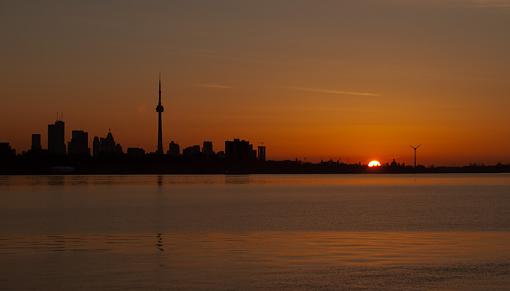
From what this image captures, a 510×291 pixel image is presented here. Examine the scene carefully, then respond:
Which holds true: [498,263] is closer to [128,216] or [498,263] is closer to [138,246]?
[138,246]

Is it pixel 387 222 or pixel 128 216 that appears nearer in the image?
pixel 387 222

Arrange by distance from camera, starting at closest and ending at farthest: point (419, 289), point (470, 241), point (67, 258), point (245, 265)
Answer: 1. point (419, 289)
2. point (245, 265)
3. point (67, 258)
4. point (470, 241)

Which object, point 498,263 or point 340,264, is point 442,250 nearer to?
point 498,263

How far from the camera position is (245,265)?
3797 centimetres

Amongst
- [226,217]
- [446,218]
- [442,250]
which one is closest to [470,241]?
[442,250]

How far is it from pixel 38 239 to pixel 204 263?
17.0 m

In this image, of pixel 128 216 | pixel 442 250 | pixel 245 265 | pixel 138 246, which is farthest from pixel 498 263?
pixel 128 216

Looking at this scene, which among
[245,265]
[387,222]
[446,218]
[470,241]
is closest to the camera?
[245,265]

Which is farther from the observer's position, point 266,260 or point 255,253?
point 255,253

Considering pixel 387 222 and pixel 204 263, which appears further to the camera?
pixel 387 222

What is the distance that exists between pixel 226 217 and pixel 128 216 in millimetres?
9440

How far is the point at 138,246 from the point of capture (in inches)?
1848

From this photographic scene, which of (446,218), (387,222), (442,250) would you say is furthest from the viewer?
(446,218)

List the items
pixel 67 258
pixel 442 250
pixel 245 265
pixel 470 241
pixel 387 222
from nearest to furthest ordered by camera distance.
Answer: pixel 245 265
pixel 67 258
pixel 442 250
pixel 470 241
pixel 387 222
